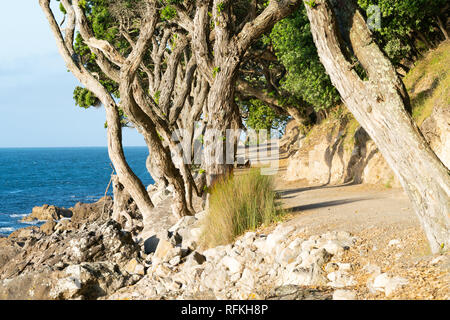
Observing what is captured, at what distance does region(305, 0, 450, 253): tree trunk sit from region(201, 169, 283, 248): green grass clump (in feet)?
9.36

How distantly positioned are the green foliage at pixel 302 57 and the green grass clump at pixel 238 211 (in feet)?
28.0

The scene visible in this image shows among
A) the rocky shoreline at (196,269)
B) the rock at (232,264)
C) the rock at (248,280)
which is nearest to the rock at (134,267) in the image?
the rocky shoreline at (196,269)

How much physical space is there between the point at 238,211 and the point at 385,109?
3351 mm

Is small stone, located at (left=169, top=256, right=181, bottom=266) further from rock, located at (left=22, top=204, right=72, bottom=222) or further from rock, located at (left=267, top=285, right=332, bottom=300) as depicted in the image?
rock, located at (left=22, top=204, right=72, bottom=222)

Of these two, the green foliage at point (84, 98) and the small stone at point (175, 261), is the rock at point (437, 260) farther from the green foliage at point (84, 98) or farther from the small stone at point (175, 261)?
the green foliage at point (84, 98)

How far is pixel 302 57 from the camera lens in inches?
631

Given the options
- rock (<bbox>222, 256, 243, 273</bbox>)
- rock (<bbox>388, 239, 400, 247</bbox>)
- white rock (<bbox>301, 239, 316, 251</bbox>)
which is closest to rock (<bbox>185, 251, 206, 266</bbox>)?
rock (<bbox>222, 256, 243, 273</bbox>)

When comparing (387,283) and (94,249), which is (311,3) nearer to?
(387,283)

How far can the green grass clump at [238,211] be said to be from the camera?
25.9 ft

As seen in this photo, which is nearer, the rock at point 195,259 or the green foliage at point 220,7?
the rock at point 195,259

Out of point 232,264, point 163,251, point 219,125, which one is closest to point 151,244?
point 163,251

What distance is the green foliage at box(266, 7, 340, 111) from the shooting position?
1572 cm

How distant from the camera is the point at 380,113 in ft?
18.7
